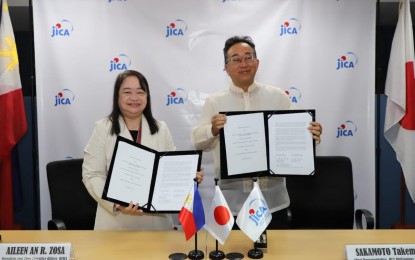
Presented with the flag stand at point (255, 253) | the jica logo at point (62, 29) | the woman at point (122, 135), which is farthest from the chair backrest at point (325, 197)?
the jica logo at point (62, 29)

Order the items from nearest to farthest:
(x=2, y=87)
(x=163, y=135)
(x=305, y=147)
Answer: (x=305, y=147) < (x=163, y=135) < (x=2, y=87)

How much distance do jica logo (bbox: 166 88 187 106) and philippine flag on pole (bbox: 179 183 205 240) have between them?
199 cm

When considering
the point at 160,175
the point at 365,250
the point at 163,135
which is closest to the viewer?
the point at 365,250

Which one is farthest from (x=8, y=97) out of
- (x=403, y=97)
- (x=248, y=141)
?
(x=403, y=97)

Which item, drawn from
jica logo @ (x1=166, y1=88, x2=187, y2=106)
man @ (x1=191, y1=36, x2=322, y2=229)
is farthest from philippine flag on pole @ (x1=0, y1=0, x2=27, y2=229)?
man @ (x1=191, y1=36, x2=322, y2=229)

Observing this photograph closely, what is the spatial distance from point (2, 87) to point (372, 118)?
3397 millimetres

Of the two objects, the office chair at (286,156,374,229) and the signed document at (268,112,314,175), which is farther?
the office chair at (286,156,374,229)

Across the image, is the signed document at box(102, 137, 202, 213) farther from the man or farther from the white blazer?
the man

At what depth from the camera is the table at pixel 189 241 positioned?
6.71ft

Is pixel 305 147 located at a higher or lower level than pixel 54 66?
lower

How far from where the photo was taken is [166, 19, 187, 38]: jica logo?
12.6ft

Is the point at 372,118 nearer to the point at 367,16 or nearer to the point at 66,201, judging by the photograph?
the point at 367,16

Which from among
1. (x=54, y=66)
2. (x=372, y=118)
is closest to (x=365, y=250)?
(x=372, y=118)

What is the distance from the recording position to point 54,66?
12.5 feet
